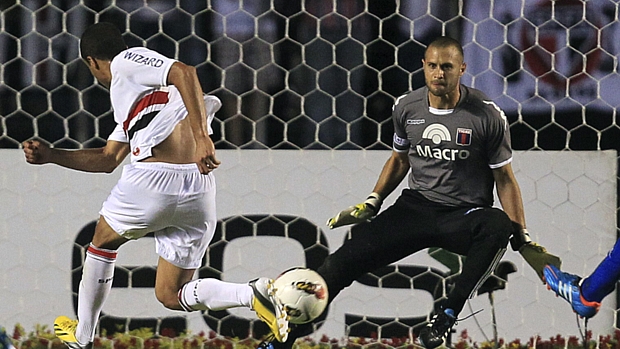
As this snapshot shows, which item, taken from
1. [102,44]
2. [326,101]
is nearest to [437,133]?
[326,101]

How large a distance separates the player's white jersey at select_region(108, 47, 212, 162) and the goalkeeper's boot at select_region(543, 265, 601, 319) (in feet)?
4.21

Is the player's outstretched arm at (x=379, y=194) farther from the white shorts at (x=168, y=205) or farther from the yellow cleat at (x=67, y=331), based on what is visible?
the yellow cleat at (x=67, y=331)

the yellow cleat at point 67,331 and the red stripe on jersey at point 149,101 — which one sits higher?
the red stripe on jersey at point 149,101

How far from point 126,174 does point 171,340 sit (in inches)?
31.2

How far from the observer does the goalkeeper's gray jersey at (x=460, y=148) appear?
287 centimetres

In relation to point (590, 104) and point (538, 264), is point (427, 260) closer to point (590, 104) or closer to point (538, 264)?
point (538, 264)

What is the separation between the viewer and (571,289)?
2762 millimetres

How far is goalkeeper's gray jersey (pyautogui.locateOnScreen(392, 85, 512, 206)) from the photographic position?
2865 mm

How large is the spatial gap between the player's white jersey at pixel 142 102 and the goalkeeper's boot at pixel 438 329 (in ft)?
3.38

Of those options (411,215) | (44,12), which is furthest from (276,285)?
(44,12)

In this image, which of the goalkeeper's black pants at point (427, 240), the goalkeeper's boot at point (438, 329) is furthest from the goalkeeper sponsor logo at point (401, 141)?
the goalkeeper's boot at point (438, 329)

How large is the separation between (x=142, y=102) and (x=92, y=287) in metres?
0.64

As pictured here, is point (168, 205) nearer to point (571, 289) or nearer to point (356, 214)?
point (356, 214)

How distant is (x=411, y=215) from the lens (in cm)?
290
